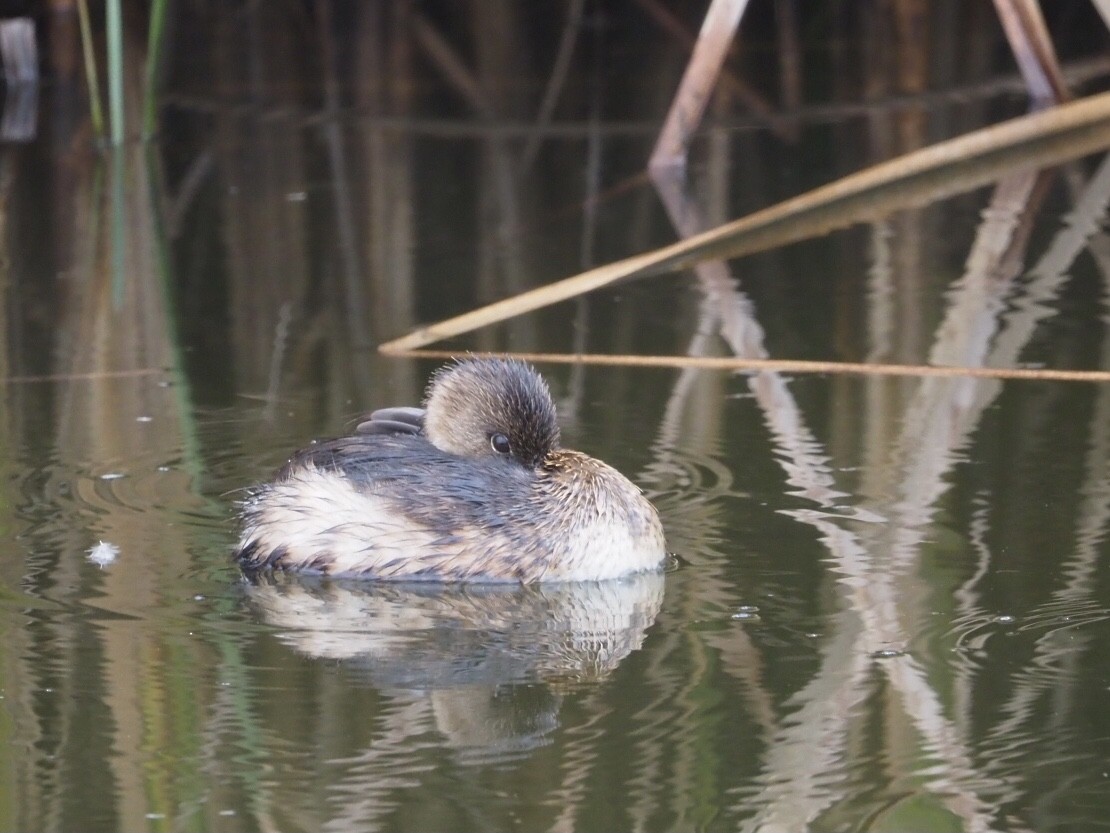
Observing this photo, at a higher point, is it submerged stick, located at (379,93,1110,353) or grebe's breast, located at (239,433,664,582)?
submerged stick, located at (379,93,1110,353)

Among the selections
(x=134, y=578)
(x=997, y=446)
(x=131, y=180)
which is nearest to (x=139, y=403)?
(x=134, y=578)

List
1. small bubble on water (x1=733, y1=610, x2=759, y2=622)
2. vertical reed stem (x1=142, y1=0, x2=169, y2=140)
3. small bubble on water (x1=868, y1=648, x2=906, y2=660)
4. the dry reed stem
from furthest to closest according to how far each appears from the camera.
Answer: vertical reed stem (x1=142, y1=0, x2=169, y2=140) → the dry reed stem → small bubble on water (x1=733, y1=610, x2=759, y2=622) → small bubble on water (x1=868, y1=648, x2=906, y2=660)

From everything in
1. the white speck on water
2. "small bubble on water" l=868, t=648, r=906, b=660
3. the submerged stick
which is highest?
the submerged stick

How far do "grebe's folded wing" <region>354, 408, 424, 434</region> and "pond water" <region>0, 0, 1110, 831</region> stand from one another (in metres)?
0.35

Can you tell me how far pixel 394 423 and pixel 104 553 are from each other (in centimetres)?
71

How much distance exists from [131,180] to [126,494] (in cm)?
472

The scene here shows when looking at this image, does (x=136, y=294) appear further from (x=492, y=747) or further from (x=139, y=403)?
(x=492, y=747)

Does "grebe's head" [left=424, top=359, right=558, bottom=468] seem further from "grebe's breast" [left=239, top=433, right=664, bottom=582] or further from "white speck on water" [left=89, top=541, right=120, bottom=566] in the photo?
"white speck on water" [left=89, top=541, right=120, bottom=566]

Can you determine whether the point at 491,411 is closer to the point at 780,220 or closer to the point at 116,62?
the point at 780,220

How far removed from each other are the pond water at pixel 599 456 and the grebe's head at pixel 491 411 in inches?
14.2

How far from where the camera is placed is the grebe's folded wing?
4.50m

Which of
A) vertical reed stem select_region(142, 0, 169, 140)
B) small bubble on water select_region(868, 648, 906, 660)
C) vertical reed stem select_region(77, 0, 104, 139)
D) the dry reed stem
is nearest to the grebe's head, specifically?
the dry reed stem

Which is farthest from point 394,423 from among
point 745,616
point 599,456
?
point 745,616

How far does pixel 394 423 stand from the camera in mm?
4516
